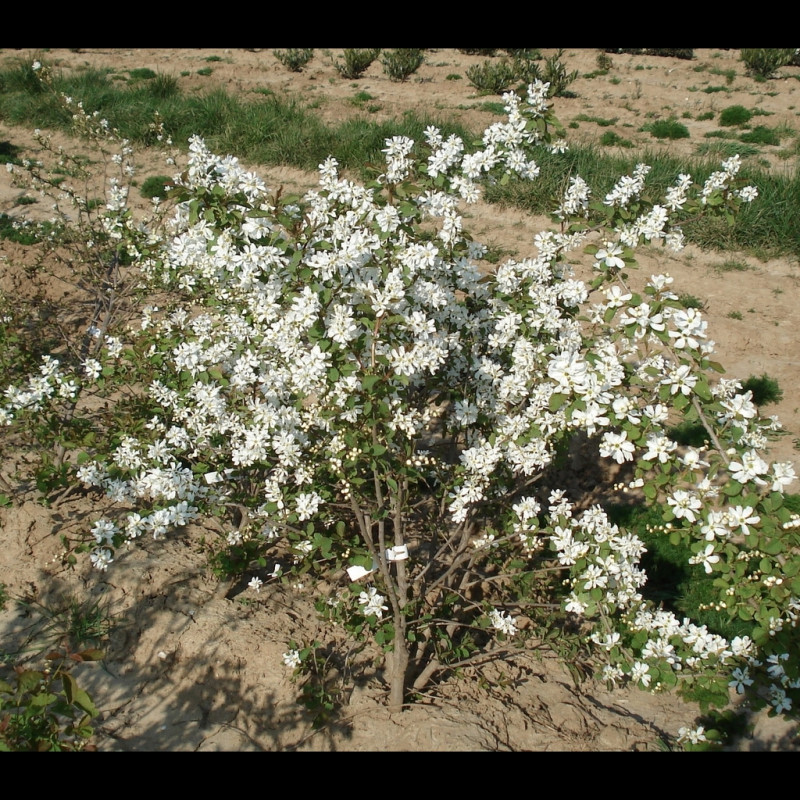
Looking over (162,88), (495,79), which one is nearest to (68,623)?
(162,88)

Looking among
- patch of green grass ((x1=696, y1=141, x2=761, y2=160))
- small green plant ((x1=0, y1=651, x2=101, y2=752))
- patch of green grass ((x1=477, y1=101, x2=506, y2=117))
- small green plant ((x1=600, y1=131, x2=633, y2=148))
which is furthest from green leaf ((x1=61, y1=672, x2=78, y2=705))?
patch of green grass ((x1=477, y1=101, x2=506, y2=117))

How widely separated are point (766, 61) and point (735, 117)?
19.7 ft

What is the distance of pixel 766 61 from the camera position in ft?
56.3

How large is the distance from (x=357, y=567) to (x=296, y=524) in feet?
2.64

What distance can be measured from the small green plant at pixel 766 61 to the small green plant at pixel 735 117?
4985 millimetres

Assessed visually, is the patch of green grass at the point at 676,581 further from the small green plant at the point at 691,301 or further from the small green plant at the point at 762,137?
the small green plant at the point at 762,137

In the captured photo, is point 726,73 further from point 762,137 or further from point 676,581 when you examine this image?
Answer: point 676,581

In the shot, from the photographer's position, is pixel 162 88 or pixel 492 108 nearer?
pixel 162 88

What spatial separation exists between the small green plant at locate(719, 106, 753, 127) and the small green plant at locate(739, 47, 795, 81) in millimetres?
4985

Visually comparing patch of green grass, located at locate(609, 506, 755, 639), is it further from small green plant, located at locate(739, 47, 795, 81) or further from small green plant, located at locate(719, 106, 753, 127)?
small green plant, located at locate(739, 47, 795, 81)

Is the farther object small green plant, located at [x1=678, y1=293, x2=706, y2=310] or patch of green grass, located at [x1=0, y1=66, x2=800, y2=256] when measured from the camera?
patch of green grass, located at [x1=0, y1=66, x2=800, y2=256]

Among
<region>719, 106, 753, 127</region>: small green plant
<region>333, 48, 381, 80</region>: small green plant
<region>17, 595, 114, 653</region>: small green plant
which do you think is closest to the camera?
<region>17, 595, 114, 653</region>: small green plant

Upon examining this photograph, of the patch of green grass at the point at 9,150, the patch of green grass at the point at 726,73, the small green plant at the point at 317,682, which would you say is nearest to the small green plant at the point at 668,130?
the patch of green grass at the point at 726,73

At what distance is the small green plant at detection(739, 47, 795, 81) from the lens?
16.9m
